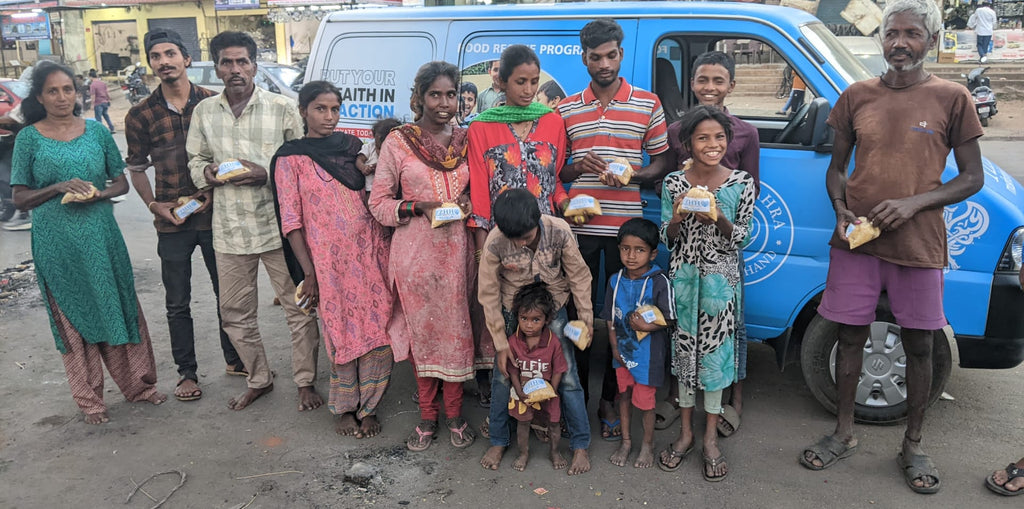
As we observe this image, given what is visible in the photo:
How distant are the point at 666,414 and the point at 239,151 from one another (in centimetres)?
272

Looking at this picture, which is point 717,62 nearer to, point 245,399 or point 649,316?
point 649,316

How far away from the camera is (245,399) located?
4352mm

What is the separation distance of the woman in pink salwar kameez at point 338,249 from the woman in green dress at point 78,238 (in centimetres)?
110

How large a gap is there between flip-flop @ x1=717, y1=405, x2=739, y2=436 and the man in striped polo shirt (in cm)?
54

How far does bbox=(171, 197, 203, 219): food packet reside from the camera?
4.09 meters

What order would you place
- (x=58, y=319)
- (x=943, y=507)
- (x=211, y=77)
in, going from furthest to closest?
(x=211, y=77) → (x=58, y=319) → (x=943, y=507)

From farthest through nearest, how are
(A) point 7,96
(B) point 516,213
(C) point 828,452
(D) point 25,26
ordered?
(D) point 25,26 → (A) point 7,96 → (C) point 828,452 → (B) point 516,213

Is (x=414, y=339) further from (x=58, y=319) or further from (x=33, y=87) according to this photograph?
(x=33, y=87)

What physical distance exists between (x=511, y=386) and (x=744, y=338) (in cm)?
122

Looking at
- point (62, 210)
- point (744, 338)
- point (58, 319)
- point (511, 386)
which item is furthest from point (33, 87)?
point (744, 338)

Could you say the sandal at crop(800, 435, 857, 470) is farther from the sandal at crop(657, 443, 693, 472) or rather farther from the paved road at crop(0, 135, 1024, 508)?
the sandal at crop(657, 443, 693, 472)

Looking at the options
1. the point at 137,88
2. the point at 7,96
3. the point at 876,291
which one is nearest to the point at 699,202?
the point at 876,291

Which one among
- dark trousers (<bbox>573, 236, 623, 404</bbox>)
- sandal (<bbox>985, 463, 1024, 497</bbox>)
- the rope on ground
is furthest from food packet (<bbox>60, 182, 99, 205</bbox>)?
sandal (<bbox>985, 463, 1024, 497</bbox>)

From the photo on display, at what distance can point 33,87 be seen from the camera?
3.93 meters
